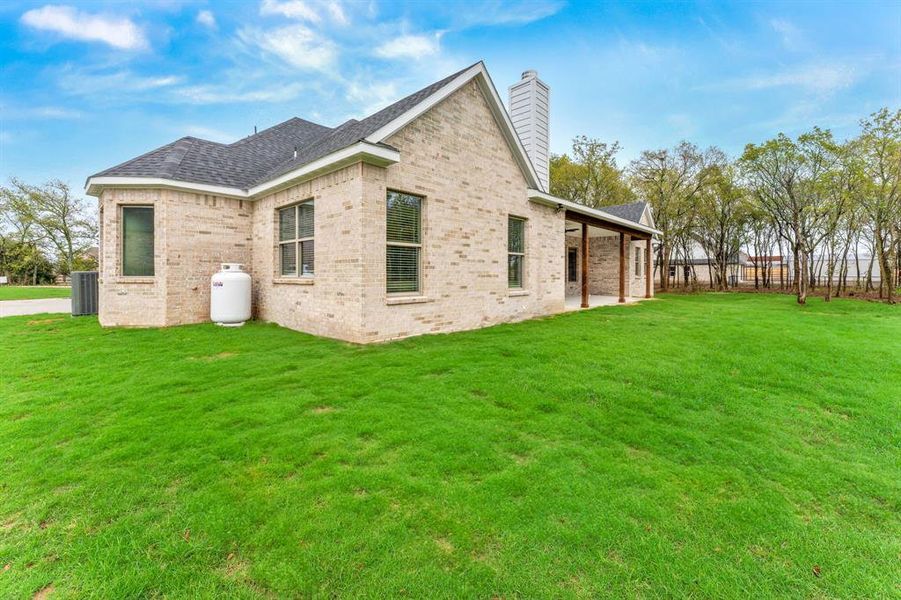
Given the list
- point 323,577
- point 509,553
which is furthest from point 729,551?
point 323,577

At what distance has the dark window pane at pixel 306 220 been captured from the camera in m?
8.24

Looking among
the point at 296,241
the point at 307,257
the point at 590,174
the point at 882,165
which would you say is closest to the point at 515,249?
the point at 307,257

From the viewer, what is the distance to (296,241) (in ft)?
27.9

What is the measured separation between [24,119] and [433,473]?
3212 centimetres

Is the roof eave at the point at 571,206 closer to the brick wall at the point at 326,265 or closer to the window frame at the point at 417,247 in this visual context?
the window frame at the point at 417,247

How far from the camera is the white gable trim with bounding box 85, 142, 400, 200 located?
21.9 feet

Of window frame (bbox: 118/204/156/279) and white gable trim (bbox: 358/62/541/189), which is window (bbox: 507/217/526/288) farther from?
window frame (bbox: 118/204/156/279)

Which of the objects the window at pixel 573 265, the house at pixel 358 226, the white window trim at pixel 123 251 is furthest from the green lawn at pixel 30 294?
the window at pixel 573 265

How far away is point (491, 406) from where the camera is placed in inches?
161

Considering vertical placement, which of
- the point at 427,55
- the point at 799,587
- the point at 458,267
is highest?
the point at 427,55

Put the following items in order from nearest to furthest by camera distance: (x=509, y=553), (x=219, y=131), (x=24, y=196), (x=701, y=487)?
(x=509, y=553), (x=701, y=487), (x=219, y=131), (x=24, y=196)

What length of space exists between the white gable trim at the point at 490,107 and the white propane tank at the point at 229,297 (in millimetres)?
4697

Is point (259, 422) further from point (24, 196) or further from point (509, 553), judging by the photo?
point (24, 196)

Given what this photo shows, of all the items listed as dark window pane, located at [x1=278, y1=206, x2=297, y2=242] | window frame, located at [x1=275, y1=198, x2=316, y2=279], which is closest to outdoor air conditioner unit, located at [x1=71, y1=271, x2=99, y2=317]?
window frame, located at [x1=275, y1=198, x2=316, y2=279]
